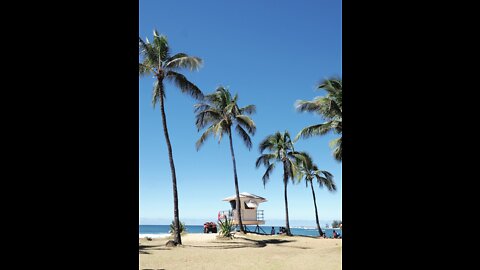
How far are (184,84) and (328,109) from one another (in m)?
5.42

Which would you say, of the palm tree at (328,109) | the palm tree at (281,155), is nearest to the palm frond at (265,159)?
the palm tree at (281,155)

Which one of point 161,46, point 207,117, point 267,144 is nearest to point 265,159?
point 267,144

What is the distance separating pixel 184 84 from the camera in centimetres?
1454

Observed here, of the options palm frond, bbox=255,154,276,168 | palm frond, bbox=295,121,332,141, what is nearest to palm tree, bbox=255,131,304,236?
palm frond, bbox=255,154,276,168

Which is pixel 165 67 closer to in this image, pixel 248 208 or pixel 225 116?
pixel 225 116

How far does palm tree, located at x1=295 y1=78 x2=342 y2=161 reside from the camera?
1389 centimetres

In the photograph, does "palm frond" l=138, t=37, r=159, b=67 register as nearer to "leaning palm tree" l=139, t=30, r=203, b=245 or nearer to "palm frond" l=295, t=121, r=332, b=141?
"leaning palm tree" l=139, t=30, r=203, b=245

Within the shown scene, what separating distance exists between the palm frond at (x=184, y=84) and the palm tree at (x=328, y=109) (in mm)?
3828
